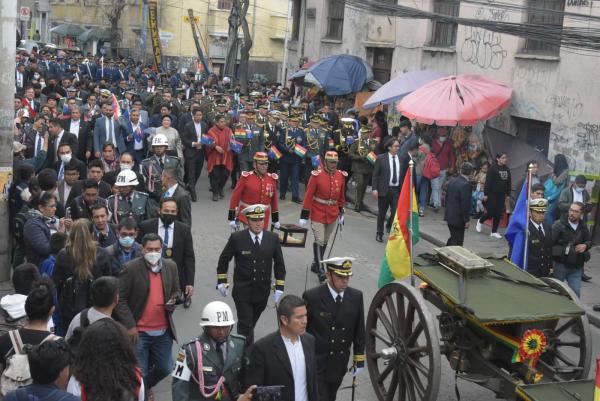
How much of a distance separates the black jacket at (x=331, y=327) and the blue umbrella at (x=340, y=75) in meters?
16.4

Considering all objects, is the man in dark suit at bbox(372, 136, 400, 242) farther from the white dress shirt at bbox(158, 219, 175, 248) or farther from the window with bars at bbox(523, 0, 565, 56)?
the white dress shirt at bbox(158, 219, 175, 248)

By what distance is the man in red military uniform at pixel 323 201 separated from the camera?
12.8 meters

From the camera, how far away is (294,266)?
13.5m

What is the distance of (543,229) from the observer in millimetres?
11266

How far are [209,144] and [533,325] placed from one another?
10.9 m

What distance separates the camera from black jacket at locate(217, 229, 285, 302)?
922 cm

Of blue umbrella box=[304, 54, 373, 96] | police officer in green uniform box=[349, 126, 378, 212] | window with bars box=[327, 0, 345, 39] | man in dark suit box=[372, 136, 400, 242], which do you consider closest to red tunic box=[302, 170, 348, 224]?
man in dark suit box=[372, 136, 400, 242]

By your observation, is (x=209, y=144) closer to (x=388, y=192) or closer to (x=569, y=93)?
(x=388, y=192)

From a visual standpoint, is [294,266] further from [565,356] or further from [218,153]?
[565,356]

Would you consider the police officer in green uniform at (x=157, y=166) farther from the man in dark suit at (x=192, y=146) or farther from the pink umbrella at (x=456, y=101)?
the pink umbrella at (x=456, y=101)

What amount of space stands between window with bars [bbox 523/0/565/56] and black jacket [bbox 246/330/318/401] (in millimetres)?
13231

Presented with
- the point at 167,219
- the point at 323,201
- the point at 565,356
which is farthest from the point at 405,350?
the point at 323,201

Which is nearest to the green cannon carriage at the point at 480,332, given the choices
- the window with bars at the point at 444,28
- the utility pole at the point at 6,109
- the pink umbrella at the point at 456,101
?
the utility pole at the point at 6,109

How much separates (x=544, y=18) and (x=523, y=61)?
98 cm
